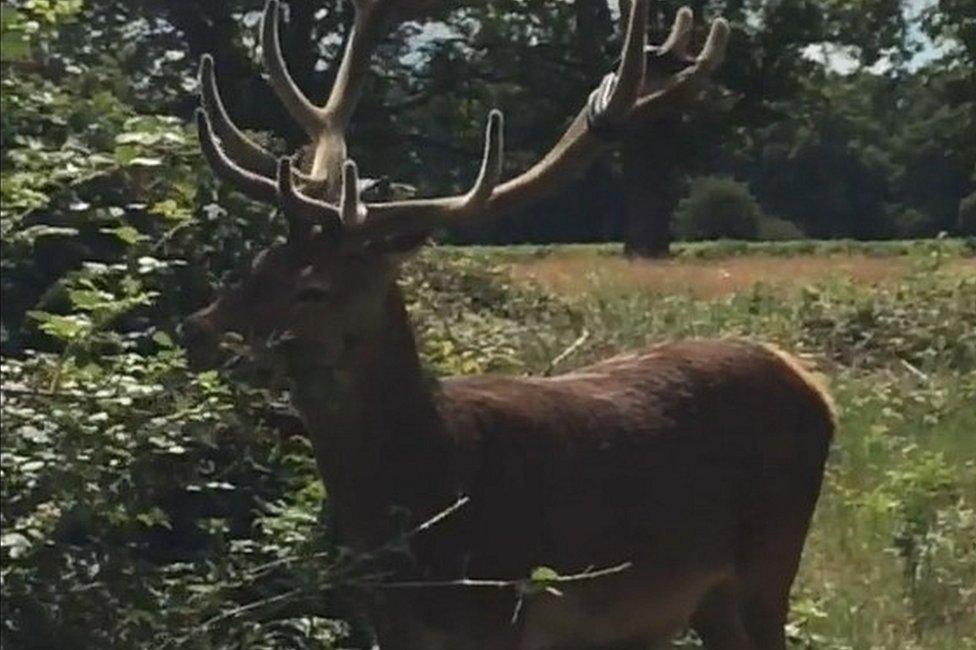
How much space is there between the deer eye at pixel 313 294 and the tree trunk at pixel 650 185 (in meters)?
28.5

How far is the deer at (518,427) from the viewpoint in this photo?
5410mm

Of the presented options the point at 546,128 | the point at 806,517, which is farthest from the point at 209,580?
the point at 546,128

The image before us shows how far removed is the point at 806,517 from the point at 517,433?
1354 mm

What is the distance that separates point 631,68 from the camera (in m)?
5.91

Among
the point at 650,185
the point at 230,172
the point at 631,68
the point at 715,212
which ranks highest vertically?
the point at 631,68

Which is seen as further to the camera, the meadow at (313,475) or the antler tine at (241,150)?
the antler tine at (241,150)

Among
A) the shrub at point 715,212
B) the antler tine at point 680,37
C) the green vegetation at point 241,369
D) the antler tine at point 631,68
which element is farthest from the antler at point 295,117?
the shrub at point 715,212

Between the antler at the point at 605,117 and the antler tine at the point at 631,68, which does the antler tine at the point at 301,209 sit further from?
the antler tine at the point at 631,68

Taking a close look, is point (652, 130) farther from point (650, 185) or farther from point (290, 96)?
point (290, 96)

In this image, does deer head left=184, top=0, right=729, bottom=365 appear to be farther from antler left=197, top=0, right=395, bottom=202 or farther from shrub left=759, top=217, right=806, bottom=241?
shrub left=759, top=217, right=806, bottom=241

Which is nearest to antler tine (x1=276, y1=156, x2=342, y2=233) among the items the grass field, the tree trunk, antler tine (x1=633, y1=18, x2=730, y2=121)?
antler tine (x1=633, y1=18, x2=730, y2=121)

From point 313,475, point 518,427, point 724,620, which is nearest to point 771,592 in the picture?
point 724,620

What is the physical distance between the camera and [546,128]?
3322cm

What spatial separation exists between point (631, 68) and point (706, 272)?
16.7 metres
